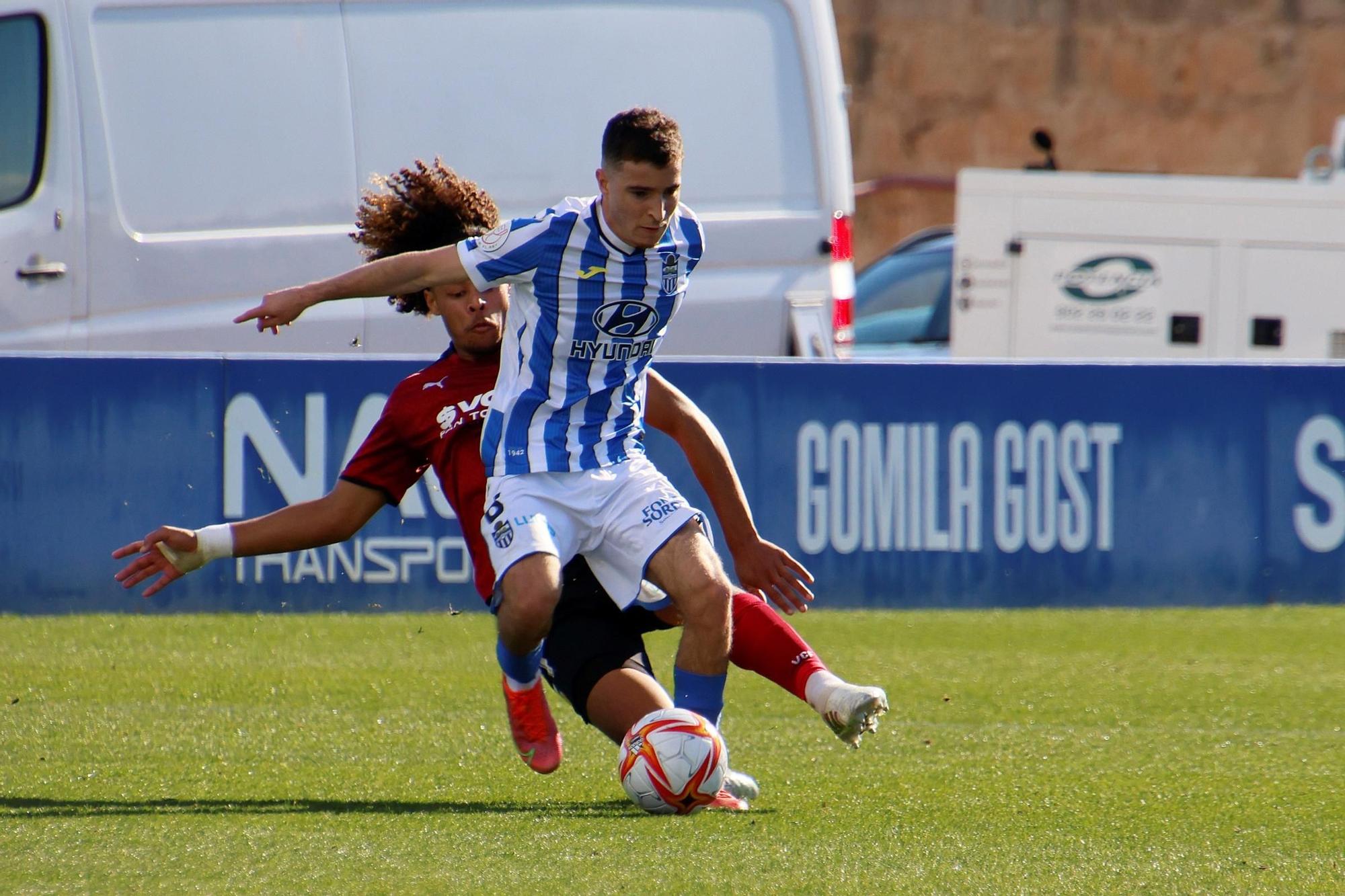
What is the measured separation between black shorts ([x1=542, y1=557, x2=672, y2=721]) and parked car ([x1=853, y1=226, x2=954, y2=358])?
8.05m

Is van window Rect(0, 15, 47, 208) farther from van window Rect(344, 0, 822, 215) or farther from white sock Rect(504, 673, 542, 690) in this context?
white sock Rect(504, 673, 542, 690)

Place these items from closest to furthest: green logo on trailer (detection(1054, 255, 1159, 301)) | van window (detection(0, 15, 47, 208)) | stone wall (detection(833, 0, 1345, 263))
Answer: van window (detection(0, 15, 47, 208)), green logo on trailer (detection(1054, 255, 1159, 301)), stone wall (detection(833, 0, 1345, 263))

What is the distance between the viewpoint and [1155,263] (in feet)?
43.7

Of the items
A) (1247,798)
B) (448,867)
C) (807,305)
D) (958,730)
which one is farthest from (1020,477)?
(448,867)

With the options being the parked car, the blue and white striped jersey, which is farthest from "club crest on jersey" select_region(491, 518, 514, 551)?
the parked car

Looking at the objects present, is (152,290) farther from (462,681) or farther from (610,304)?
(610,304)

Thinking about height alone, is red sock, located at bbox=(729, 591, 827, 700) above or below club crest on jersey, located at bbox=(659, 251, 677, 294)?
below

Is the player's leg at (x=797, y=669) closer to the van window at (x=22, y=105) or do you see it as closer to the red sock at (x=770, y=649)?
the red sock at (x=770, y=649)

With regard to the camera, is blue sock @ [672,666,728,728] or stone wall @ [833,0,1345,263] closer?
blue sock @ [672,666,728,728]

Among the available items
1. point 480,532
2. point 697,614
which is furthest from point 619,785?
point 480,532

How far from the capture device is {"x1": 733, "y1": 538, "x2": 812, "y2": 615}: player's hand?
4973 millimetres

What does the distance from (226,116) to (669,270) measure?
5606mm

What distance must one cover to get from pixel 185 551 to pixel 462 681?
2.05m

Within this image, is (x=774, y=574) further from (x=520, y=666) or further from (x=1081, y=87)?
(x=1081, y=87)
